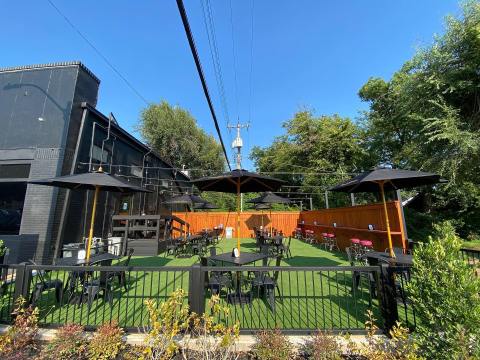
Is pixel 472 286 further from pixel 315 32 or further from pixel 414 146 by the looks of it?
pixel 315 32

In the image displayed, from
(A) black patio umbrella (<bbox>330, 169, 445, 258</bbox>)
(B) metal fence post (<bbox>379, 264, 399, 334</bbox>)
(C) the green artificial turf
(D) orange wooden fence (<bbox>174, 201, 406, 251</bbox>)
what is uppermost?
(A) black patio umbrella (<bbox>330, 169, 445, 258</bbox>)

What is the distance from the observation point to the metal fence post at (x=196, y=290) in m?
3.23

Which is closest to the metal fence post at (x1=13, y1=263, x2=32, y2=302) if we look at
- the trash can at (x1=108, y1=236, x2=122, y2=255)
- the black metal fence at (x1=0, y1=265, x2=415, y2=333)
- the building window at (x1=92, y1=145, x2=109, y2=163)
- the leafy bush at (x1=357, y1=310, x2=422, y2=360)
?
the black metal fence at (x1=0, y1=265, x2=415, y2=333)

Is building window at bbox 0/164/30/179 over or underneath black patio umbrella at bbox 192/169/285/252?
over

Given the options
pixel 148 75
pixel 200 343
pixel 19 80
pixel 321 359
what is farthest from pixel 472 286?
pixel 148 75

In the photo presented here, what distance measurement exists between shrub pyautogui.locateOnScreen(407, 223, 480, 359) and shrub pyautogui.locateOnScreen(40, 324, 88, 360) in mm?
3524

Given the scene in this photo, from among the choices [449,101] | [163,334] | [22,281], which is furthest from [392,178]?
[449,101]

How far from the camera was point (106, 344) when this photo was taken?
264cm

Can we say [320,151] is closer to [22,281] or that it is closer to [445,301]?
[445,301]

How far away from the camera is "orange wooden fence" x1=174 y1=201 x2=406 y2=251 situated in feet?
25.4

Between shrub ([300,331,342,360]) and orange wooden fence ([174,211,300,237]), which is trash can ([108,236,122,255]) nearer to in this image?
shrub ([300,331,342,360])

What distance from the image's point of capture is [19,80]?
8477 millimetres

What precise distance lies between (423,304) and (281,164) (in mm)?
23845

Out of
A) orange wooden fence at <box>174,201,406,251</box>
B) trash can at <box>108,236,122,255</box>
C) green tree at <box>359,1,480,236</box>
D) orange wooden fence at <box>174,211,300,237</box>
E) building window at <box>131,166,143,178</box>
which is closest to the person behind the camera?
orange wooden fence at <box>174,201,406,251</box>
